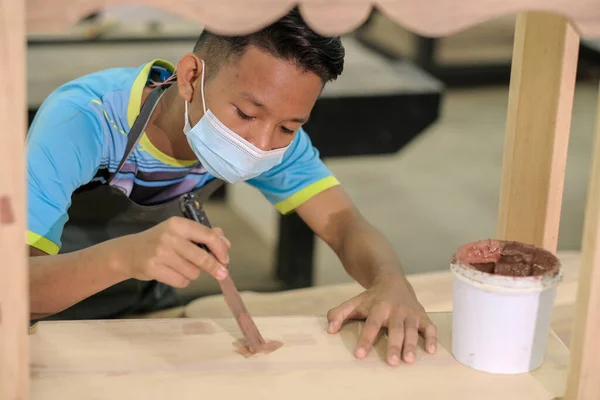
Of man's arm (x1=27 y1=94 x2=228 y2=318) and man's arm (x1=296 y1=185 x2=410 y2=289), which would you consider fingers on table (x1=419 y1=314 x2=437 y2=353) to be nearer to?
man's arm (x1=296 y1=185 x2=410 y2=289)

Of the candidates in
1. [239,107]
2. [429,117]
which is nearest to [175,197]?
[239,107]

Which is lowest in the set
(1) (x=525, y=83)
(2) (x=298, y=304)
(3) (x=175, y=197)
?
(2) (x=298, y=304)

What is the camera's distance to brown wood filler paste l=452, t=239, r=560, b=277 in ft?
3.63

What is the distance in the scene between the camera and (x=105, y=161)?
147cm

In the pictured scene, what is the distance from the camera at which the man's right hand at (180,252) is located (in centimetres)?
103

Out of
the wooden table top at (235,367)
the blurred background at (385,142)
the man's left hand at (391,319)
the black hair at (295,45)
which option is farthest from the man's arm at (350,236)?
the blurred background at (385,142)

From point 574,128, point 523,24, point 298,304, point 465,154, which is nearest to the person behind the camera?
point 523,24

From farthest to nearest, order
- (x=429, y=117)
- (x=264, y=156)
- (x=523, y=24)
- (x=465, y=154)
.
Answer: (x=465, y=154) < (x=429, y=117) < (x=264, y=156) < (x=523, y=24)

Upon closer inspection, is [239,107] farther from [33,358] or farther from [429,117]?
[429,117]

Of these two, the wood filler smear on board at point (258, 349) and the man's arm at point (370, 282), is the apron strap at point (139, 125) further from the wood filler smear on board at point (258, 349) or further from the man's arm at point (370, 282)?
the wood filler smear on board at point (258, 349)

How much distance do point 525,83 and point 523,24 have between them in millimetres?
→ 89

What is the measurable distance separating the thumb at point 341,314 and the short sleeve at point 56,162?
466mm

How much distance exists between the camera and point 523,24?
4.00 feet

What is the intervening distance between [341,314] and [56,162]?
518mm
